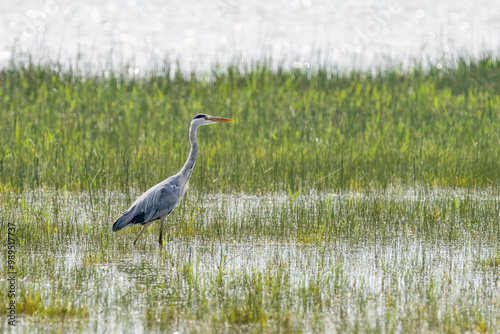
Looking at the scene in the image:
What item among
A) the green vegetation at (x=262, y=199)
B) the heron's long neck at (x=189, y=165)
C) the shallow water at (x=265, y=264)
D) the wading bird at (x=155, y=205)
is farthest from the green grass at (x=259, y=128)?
the wading bird at (x=155, y=205)

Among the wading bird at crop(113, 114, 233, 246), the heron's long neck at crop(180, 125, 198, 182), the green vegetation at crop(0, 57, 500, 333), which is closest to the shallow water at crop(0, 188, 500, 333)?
the green vegetation at crop(0, 57, 500, 333)

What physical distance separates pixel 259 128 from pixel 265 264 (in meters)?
5.94

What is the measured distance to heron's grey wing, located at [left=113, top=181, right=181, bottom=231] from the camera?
23.1 ft

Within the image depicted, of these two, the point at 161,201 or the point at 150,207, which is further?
the point at 161,201

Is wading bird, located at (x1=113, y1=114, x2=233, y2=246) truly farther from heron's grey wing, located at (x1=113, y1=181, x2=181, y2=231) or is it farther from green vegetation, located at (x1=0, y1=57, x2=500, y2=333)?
green vegetation, located at (x1=0, y1=57, x2=500, y2=333)

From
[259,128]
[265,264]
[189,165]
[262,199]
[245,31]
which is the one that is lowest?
[265,264]

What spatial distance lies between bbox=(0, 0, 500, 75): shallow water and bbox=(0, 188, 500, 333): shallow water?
822 cm

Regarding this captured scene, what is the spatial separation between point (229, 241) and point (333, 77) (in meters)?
9.09

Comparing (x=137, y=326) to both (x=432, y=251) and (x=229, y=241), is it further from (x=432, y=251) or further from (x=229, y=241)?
(x=432, y=251)

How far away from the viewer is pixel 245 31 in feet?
76.0

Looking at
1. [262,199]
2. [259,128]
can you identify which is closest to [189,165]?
[262,199]

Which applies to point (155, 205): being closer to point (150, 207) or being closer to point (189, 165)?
point (150, 207)

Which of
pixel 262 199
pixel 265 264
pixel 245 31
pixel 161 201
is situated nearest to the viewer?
pixel 265 264

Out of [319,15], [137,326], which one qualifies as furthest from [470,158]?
[319,15]
